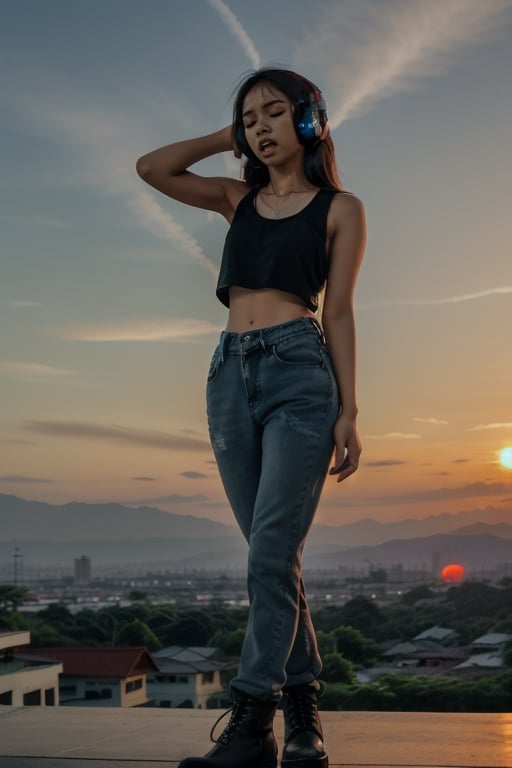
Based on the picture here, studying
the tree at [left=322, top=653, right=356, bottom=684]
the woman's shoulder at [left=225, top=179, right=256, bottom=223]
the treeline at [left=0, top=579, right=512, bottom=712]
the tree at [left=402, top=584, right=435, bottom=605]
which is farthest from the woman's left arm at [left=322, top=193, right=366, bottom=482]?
the tree at [left=402, top=584, right=435, bottom=605]

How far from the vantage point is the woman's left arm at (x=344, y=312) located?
6.50 feet

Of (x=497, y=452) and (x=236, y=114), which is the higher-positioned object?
(x=497, y=452)

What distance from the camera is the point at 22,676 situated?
24938 mm

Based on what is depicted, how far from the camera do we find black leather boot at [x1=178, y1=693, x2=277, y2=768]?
1823 mm

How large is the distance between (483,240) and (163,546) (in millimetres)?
24956

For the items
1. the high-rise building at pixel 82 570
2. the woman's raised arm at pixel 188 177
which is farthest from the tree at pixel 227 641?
the woman's raised arm at pixel 188 177

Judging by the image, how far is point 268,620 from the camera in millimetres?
1856

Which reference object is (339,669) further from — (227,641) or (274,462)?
(274,462)

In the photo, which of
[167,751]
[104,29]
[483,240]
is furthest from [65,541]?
[167,751]

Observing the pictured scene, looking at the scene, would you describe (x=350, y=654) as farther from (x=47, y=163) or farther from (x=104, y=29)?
(x=104, y=29)

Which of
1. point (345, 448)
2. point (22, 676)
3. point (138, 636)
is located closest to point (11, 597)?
point (138, 636)

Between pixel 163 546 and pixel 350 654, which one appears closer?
pixel 350 654

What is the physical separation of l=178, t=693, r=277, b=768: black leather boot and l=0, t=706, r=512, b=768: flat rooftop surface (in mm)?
301

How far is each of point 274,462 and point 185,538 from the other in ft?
123
